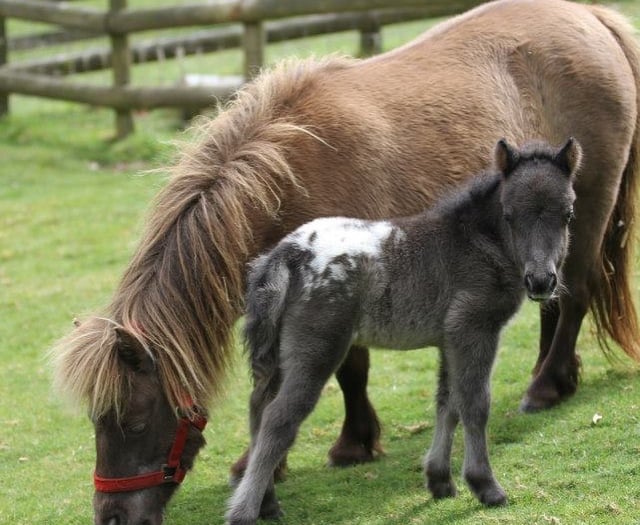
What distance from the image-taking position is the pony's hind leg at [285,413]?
4414 mm

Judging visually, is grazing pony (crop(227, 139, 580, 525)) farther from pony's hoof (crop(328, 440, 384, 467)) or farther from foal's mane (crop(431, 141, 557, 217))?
pony's hoof (crop(328, 440, 384, 467))

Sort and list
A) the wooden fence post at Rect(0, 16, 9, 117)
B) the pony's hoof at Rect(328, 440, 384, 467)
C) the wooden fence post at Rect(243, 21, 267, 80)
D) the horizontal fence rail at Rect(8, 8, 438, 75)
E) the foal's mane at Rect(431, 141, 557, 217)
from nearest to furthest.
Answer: the foal's mane at Rect(431, 141, 557, 217) < the pony's hoof at Rect(328, 440, 384, 467) < the wooden fence post at Rect(243, 21, 267, 80) < the horizontal fence rail at Rect(8, 8, 438, 75) < the wooden fence post at Rect(0, 16, 9, 117)

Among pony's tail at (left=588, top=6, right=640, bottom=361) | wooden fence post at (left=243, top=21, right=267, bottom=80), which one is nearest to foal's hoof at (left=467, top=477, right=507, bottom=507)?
pony's tail at (left=588, top=6, right=640, bottom=361)

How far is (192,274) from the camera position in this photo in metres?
4.73

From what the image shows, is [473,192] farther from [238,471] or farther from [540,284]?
[238,471]

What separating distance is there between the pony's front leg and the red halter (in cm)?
108

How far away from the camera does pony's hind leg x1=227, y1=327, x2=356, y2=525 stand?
4414mm

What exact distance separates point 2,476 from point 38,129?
31.4ft

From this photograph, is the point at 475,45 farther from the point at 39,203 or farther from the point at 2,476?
the point at 39,203

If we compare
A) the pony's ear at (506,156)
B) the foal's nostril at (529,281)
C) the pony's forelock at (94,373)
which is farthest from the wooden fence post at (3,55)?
the foal's nostril at (529,281)

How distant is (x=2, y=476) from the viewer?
5988 mm

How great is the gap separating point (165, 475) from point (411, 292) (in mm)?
1261

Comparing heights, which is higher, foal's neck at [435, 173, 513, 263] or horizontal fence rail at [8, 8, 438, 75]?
foal's neck at [435, 173, 513, 263]

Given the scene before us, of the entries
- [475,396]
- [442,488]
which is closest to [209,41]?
[442,488]
